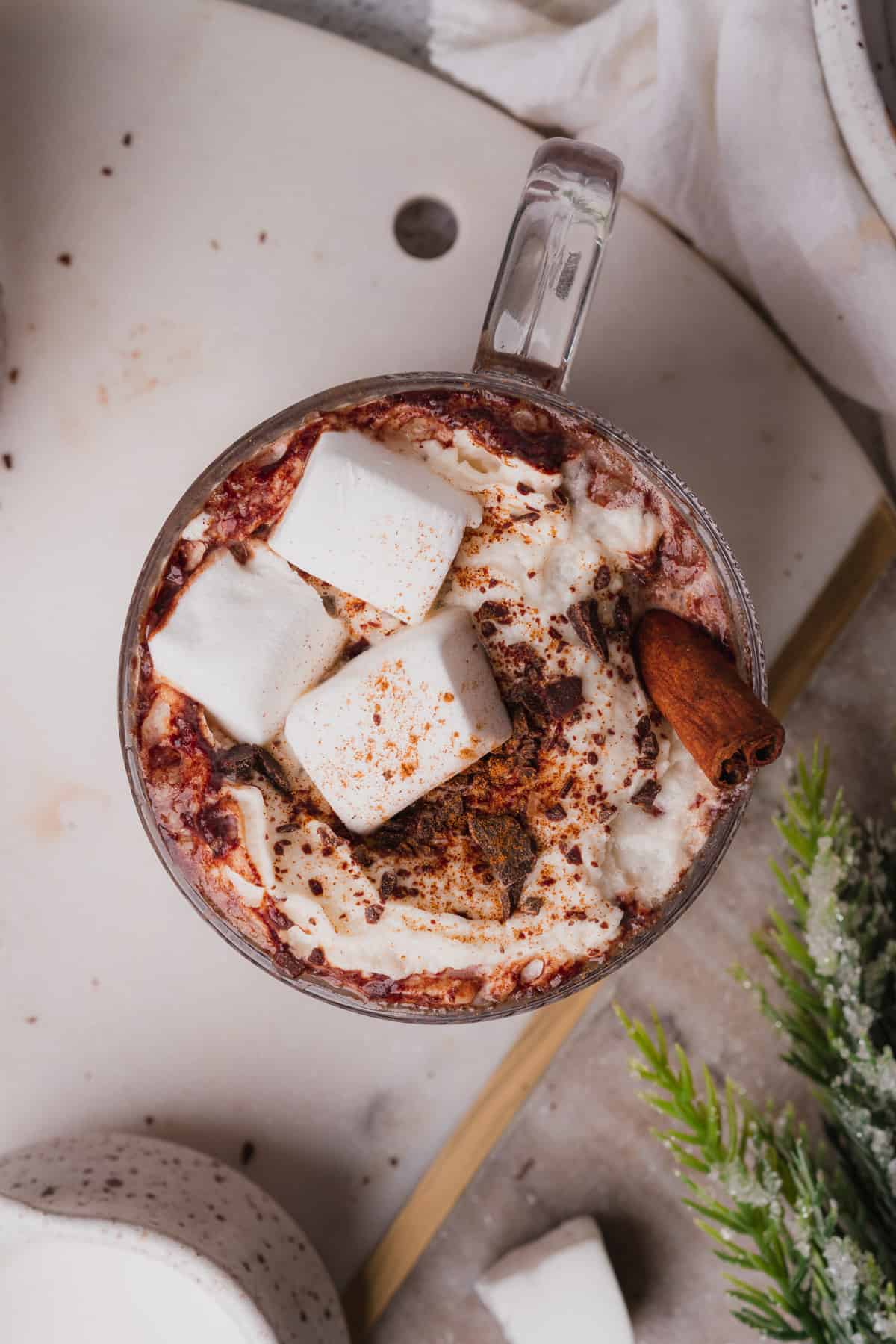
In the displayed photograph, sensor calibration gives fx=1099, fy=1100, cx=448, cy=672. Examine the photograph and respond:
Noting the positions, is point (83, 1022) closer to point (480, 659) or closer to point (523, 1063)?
point (523, 1063)

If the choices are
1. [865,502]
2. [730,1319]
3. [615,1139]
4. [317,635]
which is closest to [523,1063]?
[615,1139]

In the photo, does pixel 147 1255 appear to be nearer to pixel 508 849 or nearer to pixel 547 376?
pixel 508 849

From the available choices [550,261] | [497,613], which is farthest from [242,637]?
[550,261]

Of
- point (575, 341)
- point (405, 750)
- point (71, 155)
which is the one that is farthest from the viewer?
point (71, 155)

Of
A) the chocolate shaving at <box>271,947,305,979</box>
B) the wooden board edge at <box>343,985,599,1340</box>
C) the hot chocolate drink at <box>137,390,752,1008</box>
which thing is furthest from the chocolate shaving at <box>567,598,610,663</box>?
the wooden board edge at <box>343,985,599,1340</box>

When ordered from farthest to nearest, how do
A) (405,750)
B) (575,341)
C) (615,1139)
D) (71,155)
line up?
(615,1139), (71,155), (575,341), (405,750)

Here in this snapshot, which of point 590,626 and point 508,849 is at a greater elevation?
point 590,626
